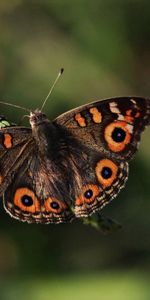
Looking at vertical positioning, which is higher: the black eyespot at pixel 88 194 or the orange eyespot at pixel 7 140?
the orange eyespot at pixel 7 140

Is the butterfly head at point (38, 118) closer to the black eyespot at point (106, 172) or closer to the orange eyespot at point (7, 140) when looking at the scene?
the orange eyespot at point (7, 140)

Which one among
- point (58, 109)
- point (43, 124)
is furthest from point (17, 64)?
point (43, 124)

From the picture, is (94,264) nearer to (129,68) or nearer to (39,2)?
(129,68)

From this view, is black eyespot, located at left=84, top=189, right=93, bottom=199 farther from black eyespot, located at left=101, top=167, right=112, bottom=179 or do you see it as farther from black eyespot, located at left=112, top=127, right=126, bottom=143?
black eyespot, located at left=112, top=127, right=126, bottom=143

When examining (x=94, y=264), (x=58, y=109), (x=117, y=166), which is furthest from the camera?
(x=58, y=109)

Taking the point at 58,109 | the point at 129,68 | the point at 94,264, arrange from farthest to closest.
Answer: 1. the point at 129,68
2. the point at 58,109
3. the point at 94,264

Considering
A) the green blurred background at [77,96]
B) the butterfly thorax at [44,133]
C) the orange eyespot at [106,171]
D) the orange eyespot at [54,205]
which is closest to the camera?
the orange eyespot at [54,205]

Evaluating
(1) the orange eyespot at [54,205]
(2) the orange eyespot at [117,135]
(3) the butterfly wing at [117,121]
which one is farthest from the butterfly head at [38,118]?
(1) the orange eyespot at [54,205]

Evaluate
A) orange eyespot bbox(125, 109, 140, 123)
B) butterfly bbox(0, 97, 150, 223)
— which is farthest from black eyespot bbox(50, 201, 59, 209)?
orange eyespot bbox(125, 109, 140, 123)
